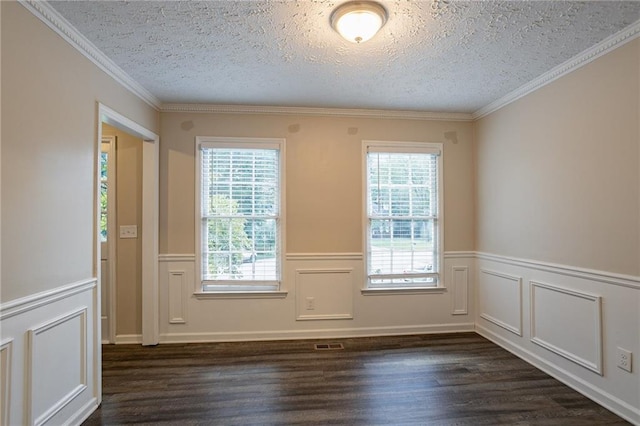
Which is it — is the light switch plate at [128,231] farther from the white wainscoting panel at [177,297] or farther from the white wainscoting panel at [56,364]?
the white wainscoting panel at [56,364]

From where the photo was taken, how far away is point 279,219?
351 centimetres

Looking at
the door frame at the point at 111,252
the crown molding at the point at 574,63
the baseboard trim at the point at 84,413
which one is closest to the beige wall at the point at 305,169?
the door frame at the point at 111,252

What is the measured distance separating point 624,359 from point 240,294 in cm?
320

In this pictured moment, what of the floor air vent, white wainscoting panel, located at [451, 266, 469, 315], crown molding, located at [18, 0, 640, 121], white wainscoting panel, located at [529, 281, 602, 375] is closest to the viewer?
crown molding, located at [18, 0, 640, 121]

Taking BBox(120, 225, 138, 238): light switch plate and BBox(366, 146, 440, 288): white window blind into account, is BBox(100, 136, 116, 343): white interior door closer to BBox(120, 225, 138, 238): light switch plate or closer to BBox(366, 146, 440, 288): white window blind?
BBox(120, 225, 138, 238): light switch plate

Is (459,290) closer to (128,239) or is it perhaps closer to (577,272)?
(577,272)

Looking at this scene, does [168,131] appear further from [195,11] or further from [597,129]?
[597,129]

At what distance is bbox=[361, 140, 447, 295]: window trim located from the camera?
11.8 ft

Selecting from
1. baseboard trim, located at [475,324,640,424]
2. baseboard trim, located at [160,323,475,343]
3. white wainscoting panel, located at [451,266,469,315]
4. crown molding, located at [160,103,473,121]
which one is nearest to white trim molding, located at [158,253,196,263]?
baseboard trim, located at [160,323,475,343]

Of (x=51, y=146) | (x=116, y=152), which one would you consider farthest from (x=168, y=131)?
(x=51, y=146)

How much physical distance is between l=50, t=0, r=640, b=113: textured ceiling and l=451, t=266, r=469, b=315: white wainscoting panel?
6.36 ft

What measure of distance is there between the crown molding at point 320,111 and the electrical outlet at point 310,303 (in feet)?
6.78

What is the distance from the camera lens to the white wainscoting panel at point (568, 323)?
7.63 ft

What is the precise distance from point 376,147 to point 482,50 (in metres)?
1.50
